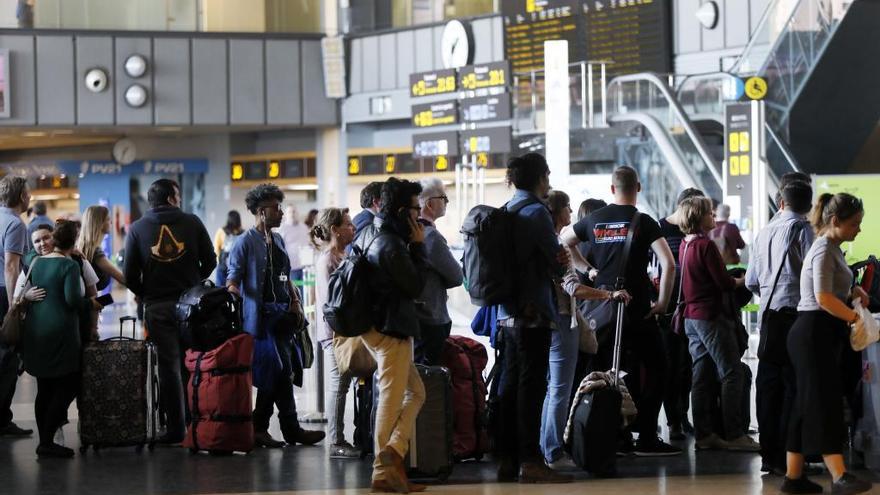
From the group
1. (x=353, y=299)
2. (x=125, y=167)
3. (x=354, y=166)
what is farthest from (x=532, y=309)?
(x=125, y=167)

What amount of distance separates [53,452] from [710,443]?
149 inches

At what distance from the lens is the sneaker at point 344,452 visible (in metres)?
8.29

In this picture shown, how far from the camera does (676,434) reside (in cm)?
901

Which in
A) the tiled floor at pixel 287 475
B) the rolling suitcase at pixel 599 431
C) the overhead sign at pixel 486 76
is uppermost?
the overhead sign at pixel 486 76

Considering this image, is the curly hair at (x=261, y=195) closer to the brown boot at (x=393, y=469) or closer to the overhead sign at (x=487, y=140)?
the brown boot at (x=393, y=469)

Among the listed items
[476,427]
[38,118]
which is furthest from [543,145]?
[476,427]

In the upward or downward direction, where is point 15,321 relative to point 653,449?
upward

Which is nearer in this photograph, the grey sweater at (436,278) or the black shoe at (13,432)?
the grey sweater at (436,278)

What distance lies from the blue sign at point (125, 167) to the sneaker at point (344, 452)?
22205mm

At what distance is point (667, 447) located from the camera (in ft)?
27.5

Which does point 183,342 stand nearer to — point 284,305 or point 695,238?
point 284,305

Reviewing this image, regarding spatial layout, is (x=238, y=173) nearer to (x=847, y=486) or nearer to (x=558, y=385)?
(x=558, y=385)

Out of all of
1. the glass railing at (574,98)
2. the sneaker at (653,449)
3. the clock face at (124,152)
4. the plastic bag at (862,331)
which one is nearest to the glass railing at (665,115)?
the glass railing at (574,98)

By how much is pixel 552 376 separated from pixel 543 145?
41.7 feet
